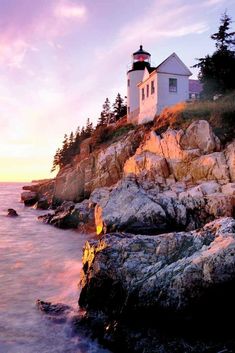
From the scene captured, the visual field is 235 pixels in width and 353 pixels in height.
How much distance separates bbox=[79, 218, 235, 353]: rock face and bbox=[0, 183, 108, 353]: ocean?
80 cm

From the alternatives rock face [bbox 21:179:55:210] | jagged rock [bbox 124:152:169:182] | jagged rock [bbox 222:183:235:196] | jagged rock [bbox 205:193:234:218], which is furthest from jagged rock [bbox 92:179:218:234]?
rock face [bbox 21:179:55:210]

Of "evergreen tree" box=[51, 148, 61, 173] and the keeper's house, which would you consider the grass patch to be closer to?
the keeper's house

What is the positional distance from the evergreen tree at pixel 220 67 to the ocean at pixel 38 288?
52.8 ft

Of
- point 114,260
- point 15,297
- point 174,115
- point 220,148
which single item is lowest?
point 15,297

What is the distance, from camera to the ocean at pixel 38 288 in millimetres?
7180

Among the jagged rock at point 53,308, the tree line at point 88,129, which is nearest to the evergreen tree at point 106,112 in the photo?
the tree line at point 88,129

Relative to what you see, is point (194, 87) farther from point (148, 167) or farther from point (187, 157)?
point (187, 157)

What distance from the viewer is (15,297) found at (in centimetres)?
997

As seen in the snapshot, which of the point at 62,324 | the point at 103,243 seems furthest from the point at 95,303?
the point at 103,243

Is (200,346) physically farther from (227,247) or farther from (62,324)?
(62,324)

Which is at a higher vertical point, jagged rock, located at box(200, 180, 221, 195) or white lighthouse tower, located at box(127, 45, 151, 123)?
white lighthouse tower, located at box(127, 45, 151, 123)

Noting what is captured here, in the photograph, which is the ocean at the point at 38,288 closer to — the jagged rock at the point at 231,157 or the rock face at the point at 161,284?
the rock face at the point at 161,284

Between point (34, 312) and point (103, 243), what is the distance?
8.34 ft

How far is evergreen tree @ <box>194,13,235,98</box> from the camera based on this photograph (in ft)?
86.2
